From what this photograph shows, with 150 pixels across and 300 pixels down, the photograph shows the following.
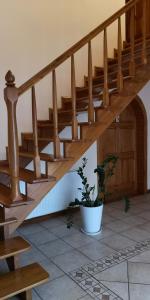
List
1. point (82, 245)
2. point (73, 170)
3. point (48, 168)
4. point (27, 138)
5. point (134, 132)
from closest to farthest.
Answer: point (48, 168) → point (82, 245) → point (27, 138) → point (73, 170) → point (134, 132)

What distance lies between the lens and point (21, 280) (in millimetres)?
2010

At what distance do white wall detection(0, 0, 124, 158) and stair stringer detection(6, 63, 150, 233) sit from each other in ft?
4.23

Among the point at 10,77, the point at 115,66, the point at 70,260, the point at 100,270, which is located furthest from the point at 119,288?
the point at 115,66

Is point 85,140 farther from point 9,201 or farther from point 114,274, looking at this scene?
point 114,274


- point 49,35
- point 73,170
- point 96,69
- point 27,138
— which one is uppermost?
point 49,35

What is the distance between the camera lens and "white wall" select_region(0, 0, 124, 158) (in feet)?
11.7

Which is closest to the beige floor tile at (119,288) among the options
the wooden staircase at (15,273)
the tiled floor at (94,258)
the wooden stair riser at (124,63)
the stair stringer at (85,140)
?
the tiled floor at (94,258)

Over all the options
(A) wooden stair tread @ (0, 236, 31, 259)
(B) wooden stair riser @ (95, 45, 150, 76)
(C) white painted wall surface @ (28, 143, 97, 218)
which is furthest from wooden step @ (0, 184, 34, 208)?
(B) wooden stair riser @ (95, 45, 150, 76)

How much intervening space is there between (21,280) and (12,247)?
0.95 feet

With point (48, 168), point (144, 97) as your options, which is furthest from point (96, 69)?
point (48, 168)

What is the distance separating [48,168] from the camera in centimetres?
256

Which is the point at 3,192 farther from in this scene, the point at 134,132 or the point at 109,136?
the point at 134,132

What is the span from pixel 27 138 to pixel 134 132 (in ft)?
8.19

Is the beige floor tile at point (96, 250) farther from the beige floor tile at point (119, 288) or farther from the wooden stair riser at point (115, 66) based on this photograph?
the wooden stair riser at point (115, 66)
